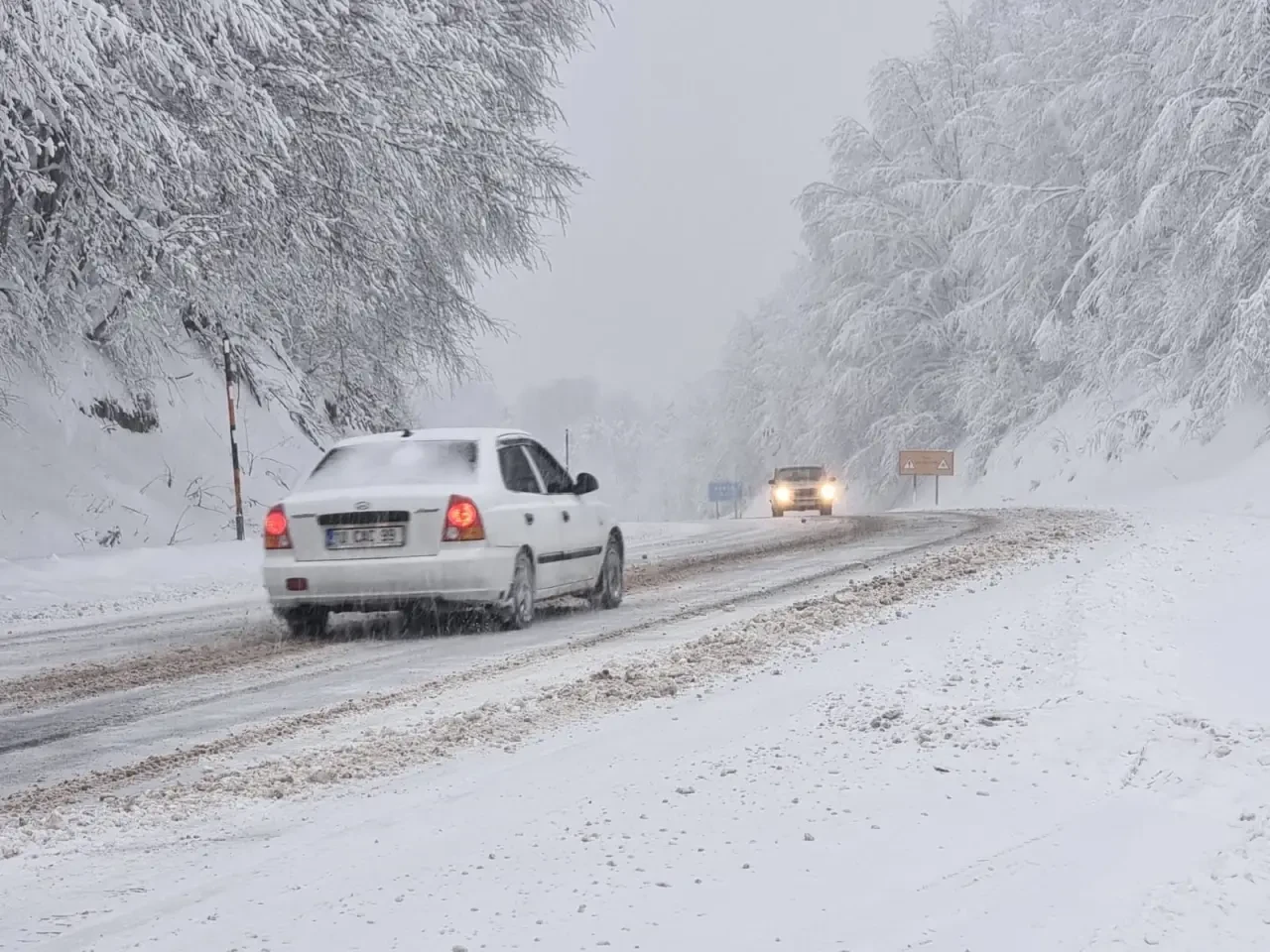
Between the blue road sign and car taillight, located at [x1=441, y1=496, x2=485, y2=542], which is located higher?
the blue road sign

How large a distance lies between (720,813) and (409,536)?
535 cm

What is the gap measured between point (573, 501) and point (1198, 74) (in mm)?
20430

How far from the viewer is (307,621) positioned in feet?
31.0

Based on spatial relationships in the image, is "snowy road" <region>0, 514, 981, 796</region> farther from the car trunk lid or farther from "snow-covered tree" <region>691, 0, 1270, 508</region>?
"snow-covered tree" <region>691, 0, 1270, 508</region>

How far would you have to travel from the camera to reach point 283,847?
12.9ft

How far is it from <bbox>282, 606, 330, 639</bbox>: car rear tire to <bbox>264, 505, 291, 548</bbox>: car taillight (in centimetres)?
49

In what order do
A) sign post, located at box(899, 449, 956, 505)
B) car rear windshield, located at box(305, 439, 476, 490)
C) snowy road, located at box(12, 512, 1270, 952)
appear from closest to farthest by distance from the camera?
snowy road, located at box(12, 512, 1270, 952) < car rear windshield, located at box(305, 439, 476, 490) < sign post, located at box(899, 449, 956, 505)

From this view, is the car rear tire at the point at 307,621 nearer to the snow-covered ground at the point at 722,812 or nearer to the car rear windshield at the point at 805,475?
the snow-covered ground at the point at 722,812

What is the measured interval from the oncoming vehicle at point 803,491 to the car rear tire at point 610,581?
25150 mm

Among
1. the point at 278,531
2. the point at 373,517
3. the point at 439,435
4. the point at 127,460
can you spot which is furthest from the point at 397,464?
the point at 127,460

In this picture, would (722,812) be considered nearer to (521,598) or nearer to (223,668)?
Answer: (223,668)

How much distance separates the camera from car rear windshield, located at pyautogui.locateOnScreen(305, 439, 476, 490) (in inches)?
372

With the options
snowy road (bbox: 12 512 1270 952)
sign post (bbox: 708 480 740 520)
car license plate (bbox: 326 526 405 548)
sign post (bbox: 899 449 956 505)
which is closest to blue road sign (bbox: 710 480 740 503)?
sign post (bbox: 708 480 740 520)

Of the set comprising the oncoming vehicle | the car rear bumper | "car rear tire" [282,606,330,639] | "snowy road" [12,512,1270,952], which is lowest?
"snowy road" [12,512,1270,952]
